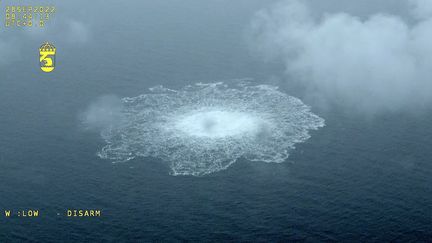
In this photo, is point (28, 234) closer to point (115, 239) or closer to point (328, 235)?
point (115, 239)

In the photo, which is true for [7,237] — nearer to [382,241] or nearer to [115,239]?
[115,239]

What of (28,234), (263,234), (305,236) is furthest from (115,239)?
(305,236)

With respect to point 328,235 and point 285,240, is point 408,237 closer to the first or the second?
point 328,235

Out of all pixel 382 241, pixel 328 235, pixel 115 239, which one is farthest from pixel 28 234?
pixel 382 241

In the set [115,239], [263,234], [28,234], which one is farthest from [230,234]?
[28,234]

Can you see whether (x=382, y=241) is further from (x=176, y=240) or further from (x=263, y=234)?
(x=176, y=240)

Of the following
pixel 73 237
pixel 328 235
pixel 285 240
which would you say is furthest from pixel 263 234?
pixel 73 237
